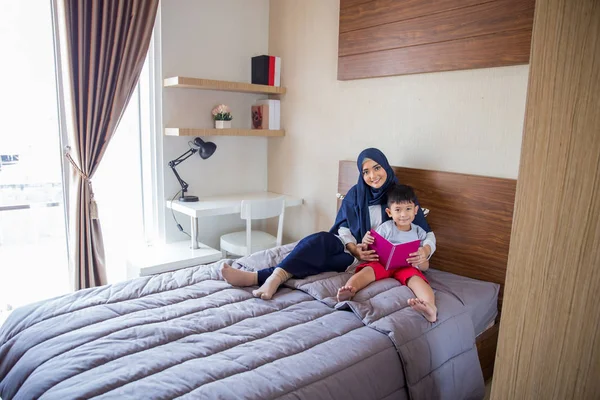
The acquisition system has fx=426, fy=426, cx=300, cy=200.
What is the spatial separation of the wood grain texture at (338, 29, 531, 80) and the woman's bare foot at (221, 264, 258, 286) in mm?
1531

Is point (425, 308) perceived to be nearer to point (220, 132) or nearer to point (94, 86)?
point (220, 132)

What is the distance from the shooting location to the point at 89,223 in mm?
2766

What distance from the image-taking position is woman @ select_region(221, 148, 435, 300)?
215 cm

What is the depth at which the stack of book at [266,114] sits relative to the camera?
11.3ft

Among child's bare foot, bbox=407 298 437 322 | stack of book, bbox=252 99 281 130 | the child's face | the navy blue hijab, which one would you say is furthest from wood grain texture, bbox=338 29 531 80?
child's bare foot, bbox=407 298 437 322

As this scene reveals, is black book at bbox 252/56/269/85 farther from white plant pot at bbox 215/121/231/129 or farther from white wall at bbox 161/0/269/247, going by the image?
white plant pot at bbox 215/121/231/129

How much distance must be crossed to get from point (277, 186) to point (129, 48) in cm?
157

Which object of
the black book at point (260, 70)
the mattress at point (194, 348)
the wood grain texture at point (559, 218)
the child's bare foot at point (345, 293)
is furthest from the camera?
the black book at point (260, 70)

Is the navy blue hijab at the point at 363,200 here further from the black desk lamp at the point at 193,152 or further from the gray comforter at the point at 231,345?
the black desk lamp at the point at 193,152

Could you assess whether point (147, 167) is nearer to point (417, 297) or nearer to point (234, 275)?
point (234, 275)

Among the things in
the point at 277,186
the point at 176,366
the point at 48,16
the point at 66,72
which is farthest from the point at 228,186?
the point at 176,366

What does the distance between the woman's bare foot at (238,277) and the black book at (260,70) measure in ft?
5.91

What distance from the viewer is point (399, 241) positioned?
2281 millimetres

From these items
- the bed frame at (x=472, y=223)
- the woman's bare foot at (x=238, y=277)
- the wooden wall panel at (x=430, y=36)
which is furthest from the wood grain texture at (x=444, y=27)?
the woman's bare foot at (x=238, y=277)
